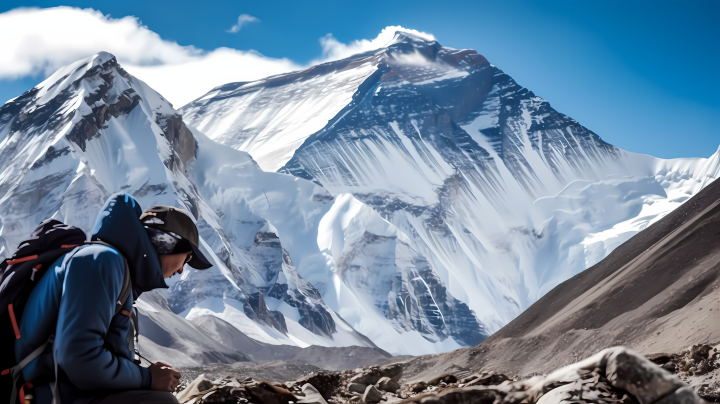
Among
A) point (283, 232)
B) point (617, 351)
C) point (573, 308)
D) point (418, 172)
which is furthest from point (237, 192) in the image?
point (617, 351)

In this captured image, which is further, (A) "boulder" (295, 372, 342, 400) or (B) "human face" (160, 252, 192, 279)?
(A) "boulder" (295, 372, 342, 400)

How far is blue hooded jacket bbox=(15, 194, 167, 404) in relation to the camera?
218cm

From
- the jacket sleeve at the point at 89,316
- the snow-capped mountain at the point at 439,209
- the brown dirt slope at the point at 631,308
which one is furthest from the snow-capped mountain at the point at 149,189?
the jacket sleeve at the point at 89,316

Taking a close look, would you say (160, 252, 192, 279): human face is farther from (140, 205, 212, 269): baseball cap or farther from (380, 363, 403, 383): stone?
(380, 363, 403, 383): stone

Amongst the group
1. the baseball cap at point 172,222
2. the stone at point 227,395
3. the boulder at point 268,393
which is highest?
the baseball cap at point 172,222

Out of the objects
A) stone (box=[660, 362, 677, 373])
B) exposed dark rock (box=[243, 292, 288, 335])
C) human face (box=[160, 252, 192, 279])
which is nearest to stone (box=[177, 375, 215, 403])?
human face (box=[160, 252, 192, 279])

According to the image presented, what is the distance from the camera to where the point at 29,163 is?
79.8 metres

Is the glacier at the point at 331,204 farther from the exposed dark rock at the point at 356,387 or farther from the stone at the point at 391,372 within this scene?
the exposed dark rock at the point at 356,387

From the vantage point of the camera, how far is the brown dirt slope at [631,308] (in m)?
15.8

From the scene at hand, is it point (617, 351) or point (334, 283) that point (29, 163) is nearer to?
point (334, 283)

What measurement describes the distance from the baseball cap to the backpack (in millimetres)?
270

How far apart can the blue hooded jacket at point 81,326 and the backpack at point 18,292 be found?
3 cm

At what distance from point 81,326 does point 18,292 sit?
0.28m

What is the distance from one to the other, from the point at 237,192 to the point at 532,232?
86402 mm
